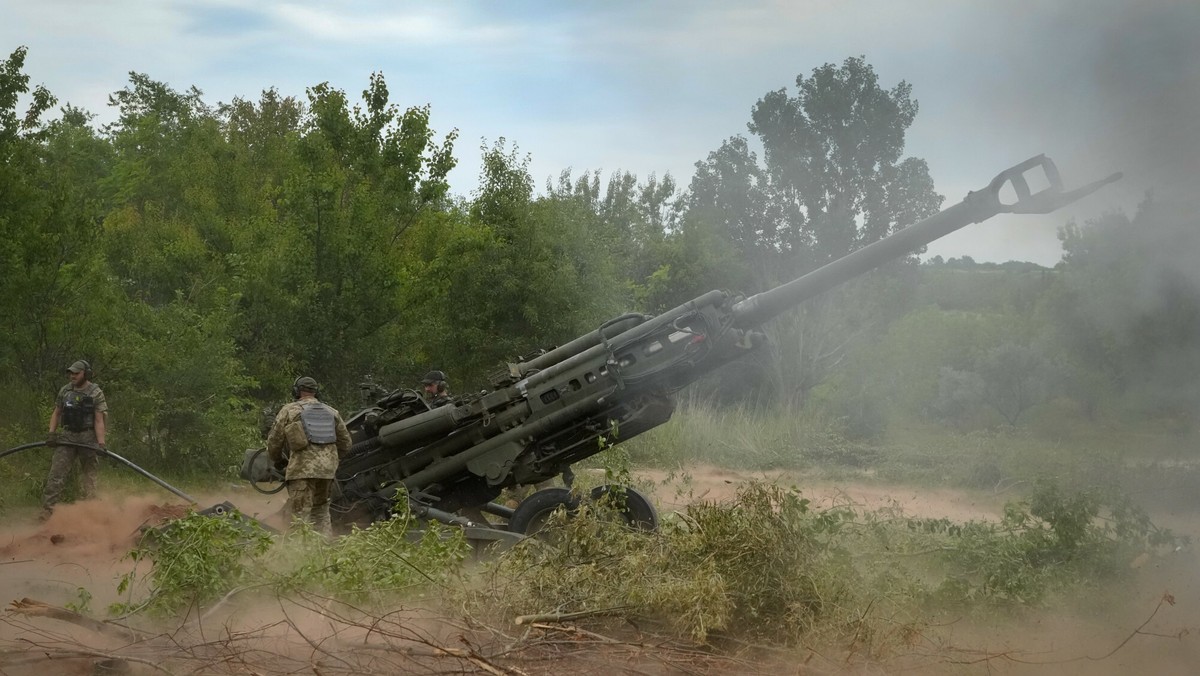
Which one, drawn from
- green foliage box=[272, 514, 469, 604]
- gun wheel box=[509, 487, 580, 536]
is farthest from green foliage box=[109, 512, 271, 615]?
gun wheel box=[509, 487, 580, 536]

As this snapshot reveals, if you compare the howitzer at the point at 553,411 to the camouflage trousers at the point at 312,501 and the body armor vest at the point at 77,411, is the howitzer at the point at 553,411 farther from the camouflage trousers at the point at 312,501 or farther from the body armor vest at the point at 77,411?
the body armor vest at the point at 77,411

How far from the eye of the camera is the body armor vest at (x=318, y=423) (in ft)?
34.2

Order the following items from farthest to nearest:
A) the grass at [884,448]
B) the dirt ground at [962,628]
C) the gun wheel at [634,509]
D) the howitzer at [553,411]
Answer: the grass at [884,448], the howitzer at [553,411], the gun wheel at [634,509], the dirt ground at [962,628]

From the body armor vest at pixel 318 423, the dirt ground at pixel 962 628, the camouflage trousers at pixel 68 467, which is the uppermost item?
the camouflage trousers at pixel 68 467

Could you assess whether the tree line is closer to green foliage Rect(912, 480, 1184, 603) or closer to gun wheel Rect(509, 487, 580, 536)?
green foliage Rect(912, 480, 1184, 603)

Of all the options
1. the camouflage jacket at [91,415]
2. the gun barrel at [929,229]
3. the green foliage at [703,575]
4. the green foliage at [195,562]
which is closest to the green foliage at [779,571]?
the green foliage at [703,575]

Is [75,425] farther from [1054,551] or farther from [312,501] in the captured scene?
[1054,551]

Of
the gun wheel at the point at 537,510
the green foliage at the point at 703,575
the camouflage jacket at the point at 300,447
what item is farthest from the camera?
the gun wheel at the point at 537,510

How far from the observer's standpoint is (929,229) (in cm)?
1021

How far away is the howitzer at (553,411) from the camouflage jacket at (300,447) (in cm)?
56

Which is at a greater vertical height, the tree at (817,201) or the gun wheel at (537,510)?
the tree at (817,201)

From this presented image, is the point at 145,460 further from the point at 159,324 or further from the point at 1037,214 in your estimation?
the point at 1037,214

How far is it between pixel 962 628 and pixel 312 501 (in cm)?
544

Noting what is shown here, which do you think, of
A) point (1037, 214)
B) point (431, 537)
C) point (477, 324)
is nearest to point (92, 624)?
point (431, 537)
